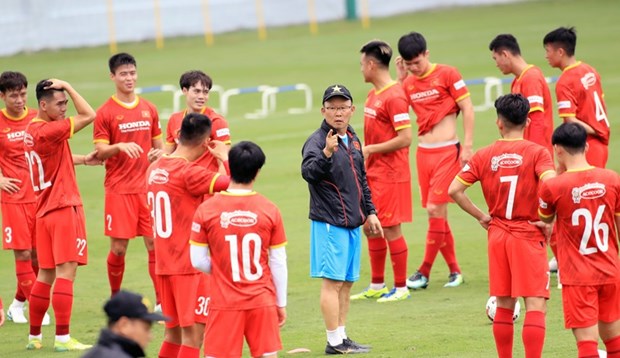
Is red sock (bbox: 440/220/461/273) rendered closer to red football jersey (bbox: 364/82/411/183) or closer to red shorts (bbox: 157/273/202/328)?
red football jersey (bbox: 364/82/411/183)

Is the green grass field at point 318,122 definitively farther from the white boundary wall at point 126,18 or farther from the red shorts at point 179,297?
the red shorts at point 179,297

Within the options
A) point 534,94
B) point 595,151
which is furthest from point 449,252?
point 534,94

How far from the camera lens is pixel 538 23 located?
41062 mm

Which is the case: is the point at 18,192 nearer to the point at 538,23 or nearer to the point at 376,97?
the point at 376,97

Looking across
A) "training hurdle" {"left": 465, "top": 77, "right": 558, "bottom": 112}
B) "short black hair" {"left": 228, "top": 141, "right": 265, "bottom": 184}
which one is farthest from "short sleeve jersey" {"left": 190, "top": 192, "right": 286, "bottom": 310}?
"training hurdle" {"left": 465, "top": 77, "right": 558, "bottom": 112}

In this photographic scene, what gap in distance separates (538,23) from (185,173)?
33.2 meters

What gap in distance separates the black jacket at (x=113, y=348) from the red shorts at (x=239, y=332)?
2086 mm

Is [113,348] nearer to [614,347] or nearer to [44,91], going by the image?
[614,347]

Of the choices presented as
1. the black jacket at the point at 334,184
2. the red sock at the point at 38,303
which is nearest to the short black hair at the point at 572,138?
the black jacket at the point at 334,184

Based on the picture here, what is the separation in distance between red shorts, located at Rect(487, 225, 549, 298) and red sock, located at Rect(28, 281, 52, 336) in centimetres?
449

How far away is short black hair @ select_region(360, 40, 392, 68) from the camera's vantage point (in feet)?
42.0

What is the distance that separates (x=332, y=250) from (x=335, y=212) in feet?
1.15

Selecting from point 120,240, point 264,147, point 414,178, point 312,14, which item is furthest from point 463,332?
point 312,14

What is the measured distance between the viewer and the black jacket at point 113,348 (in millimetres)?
6231
